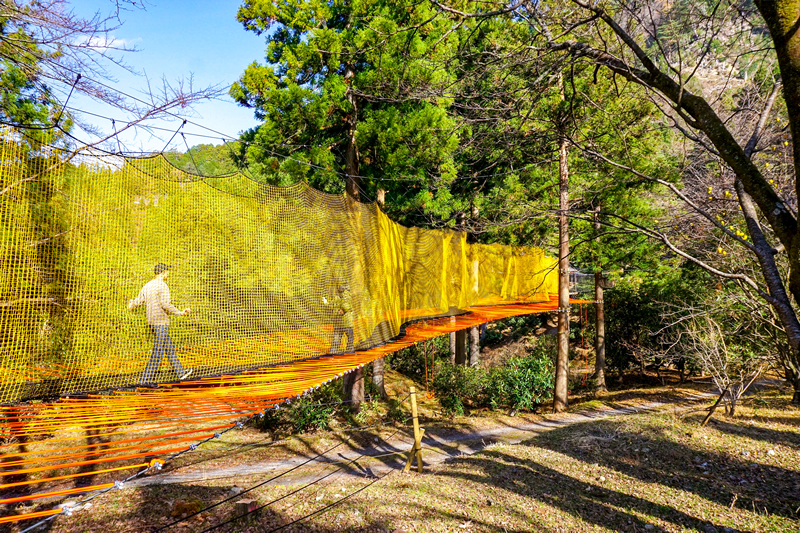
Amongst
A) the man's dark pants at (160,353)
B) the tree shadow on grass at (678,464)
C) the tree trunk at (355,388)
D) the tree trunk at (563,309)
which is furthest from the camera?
the tree trunk at (563,309)

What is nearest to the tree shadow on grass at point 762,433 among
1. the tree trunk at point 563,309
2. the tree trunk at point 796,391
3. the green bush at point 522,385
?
the tree trunk at point 796,391

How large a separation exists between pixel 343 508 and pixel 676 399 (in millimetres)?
8142

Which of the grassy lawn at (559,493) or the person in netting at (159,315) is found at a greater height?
the person in netting at (159,315)

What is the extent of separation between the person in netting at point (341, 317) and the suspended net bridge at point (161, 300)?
0.6 inches

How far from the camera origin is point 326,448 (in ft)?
26.5

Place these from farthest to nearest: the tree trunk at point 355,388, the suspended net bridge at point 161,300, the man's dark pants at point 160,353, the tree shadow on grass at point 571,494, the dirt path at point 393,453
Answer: the tree trunk at point 355,388, the dirt path at point 393,453, the tree shadow on grass at point 571,494, the man's dark pants at point 160,353, the suspended net bridge at point 161,300

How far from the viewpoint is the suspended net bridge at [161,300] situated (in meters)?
3.04

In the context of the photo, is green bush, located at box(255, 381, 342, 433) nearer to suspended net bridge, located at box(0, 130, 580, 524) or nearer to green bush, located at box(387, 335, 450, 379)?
suspended net bridge, located at box(0, 130, 580, 524)

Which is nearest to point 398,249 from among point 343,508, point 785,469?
point 343,508

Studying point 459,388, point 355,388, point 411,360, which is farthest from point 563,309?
point 411,360

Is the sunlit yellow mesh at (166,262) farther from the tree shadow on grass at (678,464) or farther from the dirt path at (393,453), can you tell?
the tree shadow on grass at (678,464)

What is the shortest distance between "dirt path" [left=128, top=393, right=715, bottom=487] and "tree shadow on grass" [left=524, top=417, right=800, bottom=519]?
144 centimetres

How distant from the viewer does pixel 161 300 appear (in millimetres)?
3693

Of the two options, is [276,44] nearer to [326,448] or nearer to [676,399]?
[326,448]
